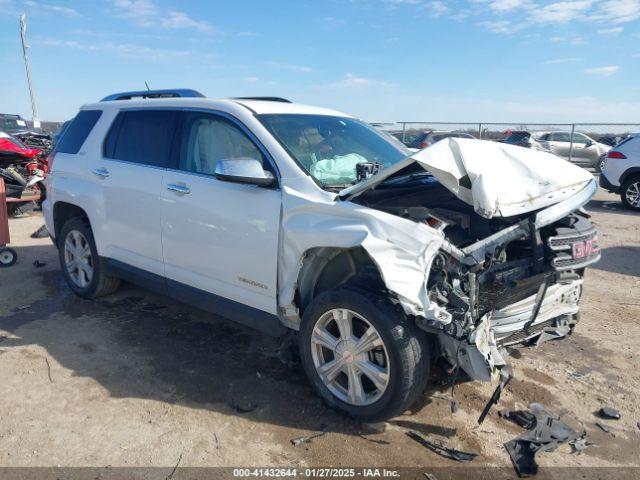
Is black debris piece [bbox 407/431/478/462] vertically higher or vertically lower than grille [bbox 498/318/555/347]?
lower

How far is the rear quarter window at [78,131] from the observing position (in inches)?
207

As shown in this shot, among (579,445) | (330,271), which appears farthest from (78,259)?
(579,445)

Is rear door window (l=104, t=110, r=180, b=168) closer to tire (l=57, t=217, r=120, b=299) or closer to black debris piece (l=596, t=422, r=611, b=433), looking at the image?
tire (l=57, t=217, r=120, b=299)

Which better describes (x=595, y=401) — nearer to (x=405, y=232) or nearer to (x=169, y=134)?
(x=405, y=232)

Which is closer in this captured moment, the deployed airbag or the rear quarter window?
the deployed airbag

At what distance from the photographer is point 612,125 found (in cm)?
1962

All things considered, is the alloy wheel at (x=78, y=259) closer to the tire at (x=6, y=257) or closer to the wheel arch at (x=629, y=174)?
the tire at (x=6, y=257)

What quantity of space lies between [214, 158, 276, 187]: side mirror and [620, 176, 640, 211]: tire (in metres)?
10.9

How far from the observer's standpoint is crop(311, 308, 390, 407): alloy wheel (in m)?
3.13

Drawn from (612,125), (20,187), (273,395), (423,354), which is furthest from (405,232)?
(612,125)

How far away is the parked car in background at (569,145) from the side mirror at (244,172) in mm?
19186

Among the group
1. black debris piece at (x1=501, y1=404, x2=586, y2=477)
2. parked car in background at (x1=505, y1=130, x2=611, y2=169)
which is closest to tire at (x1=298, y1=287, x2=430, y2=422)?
black debris piece at (x1=501, y1=404, x2=586, y2=477)

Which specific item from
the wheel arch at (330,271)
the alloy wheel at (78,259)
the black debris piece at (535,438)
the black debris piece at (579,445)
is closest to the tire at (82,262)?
the alloy wheel at (78,259)

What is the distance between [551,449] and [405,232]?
155 cm
